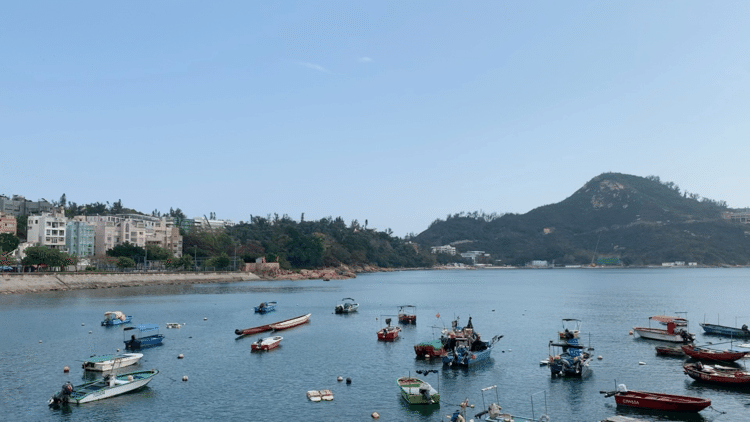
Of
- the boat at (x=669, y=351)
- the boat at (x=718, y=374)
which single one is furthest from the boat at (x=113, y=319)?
the boat at (x=718, y=374)

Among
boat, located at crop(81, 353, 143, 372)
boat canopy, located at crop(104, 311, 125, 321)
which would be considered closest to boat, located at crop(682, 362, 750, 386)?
boat, located at crop(81, 353, 143, 372)

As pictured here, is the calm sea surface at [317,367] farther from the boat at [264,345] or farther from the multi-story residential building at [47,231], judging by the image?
the multi-story residential building at [47,231]

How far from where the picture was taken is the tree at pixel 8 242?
12550cm

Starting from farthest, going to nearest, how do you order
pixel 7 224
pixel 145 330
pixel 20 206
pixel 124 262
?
pixel 20 206 < pixel 7 224 < pixel 124 262 < pixel 145 330

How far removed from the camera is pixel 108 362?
139 feet

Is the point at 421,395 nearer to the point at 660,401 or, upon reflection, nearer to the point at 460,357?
the point at 460,357

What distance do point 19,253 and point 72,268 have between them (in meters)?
12.7

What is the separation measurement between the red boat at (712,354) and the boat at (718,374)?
526 cm

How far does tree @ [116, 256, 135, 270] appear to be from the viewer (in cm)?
14025

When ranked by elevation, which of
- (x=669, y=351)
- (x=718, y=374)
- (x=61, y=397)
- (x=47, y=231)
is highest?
(x=47, y=231)

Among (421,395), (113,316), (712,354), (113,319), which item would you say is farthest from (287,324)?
(712,354)

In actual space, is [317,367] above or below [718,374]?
below

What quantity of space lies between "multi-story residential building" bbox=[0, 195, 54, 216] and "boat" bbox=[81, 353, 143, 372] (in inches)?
6460

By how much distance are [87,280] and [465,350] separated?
103 metres
